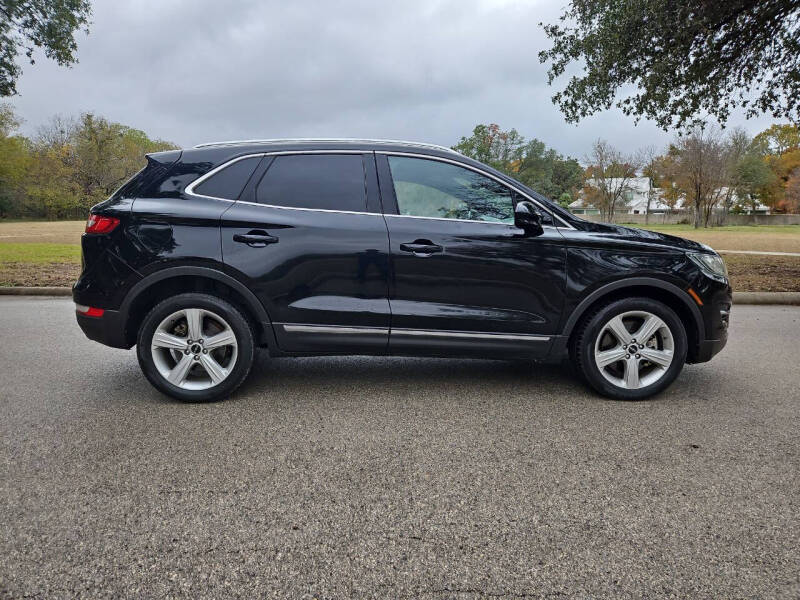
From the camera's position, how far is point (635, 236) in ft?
13.1

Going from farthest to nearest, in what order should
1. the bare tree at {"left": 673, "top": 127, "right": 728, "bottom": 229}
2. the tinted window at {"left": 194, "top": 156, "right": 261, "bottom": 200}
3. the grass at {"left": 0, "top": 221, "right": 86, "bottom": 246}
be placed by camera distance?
the bare tree at {"left": 673, "top": 127, "right": 728, "bottom": 229}, the grass at {"left": 0, "top": 221, "right": 86, "bottom": 246}, the tinted window at {"left": 194, "top": 156, "right": 261, "bottom": 200}

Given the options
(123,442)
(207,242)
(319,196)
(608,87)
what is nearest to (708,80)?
(608,87)

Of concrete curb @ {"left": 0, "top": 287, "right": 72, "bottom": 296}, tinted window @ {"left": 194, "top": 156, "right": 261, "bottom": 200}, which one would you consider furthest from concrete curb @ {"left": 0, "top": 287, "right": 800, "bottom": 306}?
tinted window @ {"left": 194, "top": 156, "right": 261, "bottom": 200}

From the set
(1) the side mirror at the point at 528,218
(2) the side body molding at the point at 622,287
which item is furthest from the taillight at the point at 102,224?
(2) the side body molding at the point at 622,287

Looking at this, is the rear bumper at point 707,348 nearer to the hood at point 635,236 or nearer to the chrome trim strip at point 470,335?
the hood at point 635,236

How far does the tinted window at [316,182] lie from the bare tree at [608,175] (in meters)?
66.8

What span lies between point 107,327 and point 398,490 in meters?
2.47

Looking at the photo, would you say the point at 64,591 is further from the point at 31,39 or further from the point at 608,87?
the point at 31,39

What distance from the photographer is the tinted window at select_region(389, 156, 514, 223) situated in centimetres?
390

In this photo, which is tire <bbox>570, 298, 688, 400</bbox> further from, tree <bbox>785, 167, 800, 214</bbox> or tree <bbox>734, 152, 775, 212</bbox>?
tree <bbox>785, 167, 800, 214</bbox>

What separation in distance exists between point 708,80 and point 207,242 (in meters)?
12.0

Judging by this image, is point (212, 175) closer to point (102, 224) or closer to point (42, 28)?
point (102, 224)

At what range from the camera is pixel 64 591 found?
182cm

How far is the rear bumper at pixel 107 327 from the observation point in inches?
148
